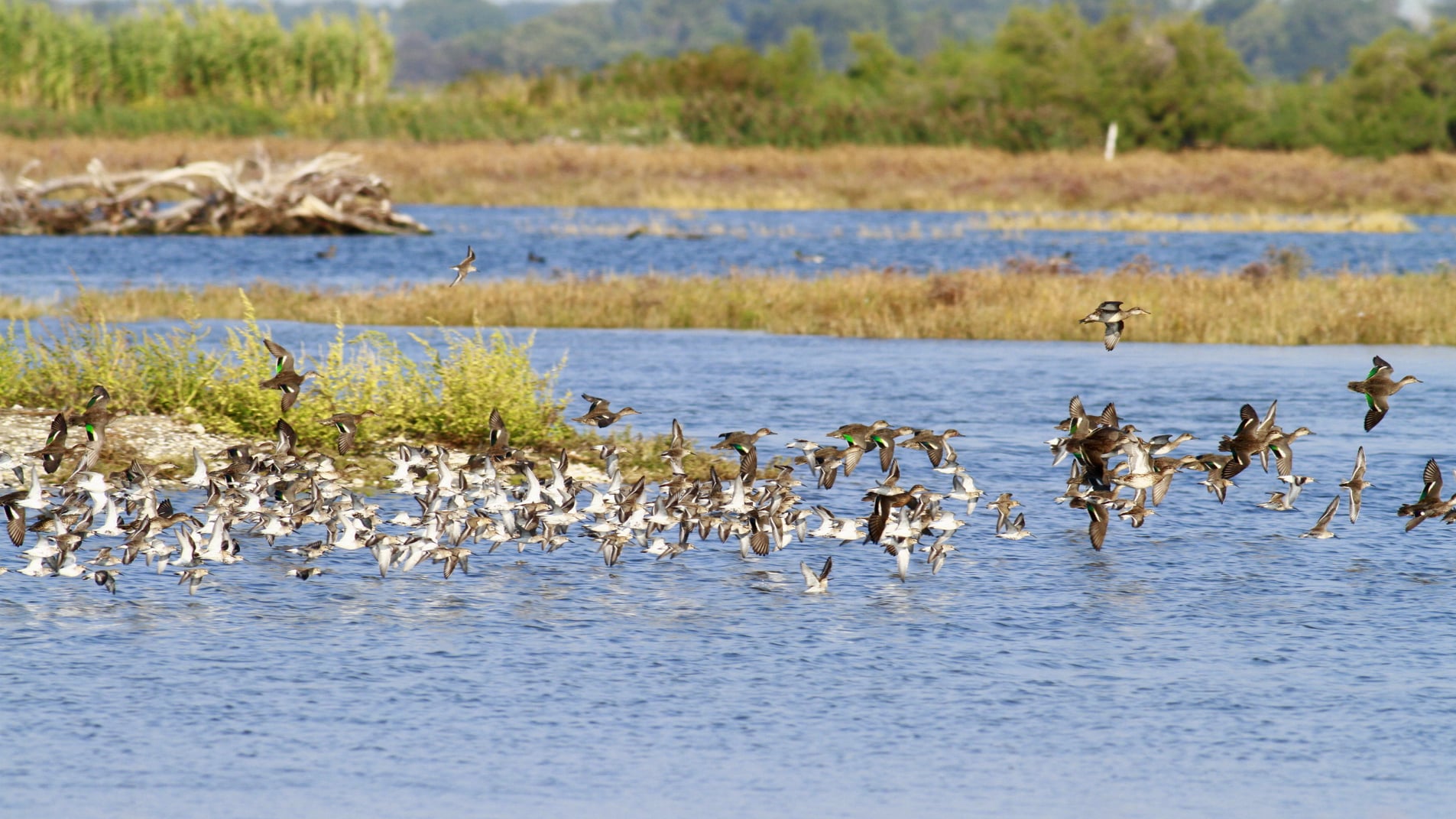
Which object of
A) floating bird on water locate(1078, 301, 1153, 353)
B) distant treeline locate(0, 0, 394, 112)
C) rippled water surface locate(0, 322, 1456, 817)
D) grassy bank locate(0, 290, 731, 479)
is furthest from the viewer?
distant treeline locate(0, 0, 394, 112)

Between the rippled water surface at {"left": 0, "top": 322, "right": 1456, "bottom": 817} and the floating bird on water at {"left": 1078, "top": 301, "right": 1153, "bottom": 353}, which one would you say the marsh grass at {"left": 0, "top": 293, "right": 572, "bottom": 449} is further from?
the floating bird on water at {"left": 1078, "top": 301, "right": 1153, "bottom": 353}

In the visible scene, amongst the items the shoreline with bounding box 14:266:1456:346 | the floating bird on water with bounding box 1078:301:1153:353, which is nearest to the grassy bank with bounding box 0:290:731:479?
the floating bird on water with bounding box 1078:301:1153:353

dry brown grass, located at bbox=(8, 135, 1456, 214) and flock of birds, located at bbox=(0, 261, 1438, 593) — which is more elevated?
dry brown grass, located at bbox=(8, 135, 1456, 214)

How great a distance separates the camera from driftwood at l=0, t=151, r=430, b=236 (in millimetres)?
41344

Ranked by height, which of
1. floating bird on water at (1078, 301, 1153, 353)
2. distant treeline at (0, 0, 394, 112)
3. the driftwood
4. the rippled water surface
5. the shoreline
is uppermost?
distant treeline at (0, 0, 394, 112)

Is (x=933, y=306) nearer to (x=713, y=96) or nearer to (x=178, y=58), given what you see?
(x=713, y=96)

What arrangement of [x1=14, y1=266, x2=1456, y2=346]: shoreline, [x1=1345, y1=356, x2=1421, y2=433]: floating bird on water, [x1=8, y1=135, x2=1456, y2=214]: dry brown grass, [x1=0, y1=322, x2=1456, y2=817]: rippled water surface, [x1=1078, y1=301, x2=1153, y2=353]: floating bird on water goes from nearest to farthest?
[x1=0, y1=322, x2=1456, y2=817]: rippled water surface < [x1=1345, y1=356, x2=1421, y2=433]: floating bird on water < [x1=1078, y1=301, x2=1153, y2=353]: floating bird on water < [x1=14, y1=266, x2=1456, y2=346]: shoreline < [x1=8, y1=135, x2=1456, y2=214]: dry brown grass

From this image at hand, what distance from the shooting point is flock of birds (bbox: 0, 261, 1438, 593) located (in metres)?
11.8

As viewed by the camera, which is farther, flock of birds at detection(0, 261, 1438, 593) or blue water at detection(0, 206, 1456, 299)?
blue water at detection(0, 206, 1456, 299)

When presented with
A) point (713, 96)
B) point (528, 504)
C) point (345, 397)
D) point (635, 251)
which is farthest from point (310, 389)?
point (713, 96)

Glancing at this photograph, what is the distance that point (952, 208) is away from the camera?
2272 inches

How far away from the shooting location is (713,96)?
69.8 meters

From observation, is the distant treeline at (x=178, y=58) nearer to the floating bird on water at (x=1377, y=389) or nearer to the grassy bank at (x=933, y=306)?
the grassy bank at (x=933, y=306)

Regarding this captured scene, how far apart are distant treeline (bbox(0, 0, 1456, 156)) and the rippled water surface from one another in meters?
54.7
